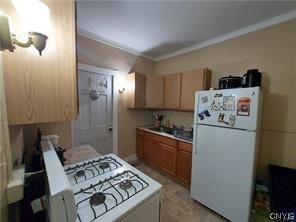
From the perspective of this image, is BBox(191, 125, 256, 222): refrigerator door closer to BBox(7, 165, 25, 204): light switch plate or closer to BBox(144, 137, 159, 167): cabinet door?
→ BBox(144, 137, 159, 167): cabinet door

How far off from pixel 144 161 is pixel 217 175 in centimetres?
179

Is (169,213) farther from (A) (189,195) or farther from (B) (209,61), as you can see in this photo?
(B) (209,61)

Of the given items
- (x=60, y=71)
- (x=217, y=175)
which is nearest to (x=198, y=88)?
(x=217, y=175)

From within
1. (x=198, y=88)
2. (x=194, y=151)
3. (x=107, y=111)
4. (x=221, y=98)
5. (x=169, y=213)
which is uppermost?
(x=198, y=88)

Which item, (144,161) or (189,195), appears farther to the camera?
(144,161)

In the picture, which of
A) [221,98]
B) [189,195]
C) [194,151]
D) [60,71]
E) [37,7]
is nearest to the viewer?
[37,7]

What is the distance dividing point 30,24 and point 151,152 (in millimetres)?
2805

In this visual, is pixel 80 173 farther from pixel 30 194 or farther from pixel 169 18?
pixel 169 18

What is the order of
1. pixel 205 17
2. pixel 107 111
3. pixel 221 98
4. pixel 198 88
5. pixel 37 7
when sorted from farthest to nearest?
1. pixel 107 111
2. pixel 198 88
3. pixel 205 17
4. pixel 221 98
5. pixel 37 7

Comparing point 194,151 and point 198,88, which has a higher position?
point 198,88

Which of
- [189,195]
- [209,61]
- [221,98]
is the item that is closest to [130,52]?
[209,61]

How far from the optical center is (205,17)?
6.24 feet

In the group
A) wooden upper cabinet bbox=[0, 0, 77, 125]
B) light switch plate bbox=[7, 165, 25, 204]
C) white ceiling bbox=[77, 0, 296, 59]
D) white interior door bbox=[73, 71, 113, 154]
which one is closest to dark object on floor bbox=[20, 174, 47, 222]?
light switch plate bbox=[7, 165, 25, 204]

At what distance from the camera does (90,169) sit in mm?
1277
